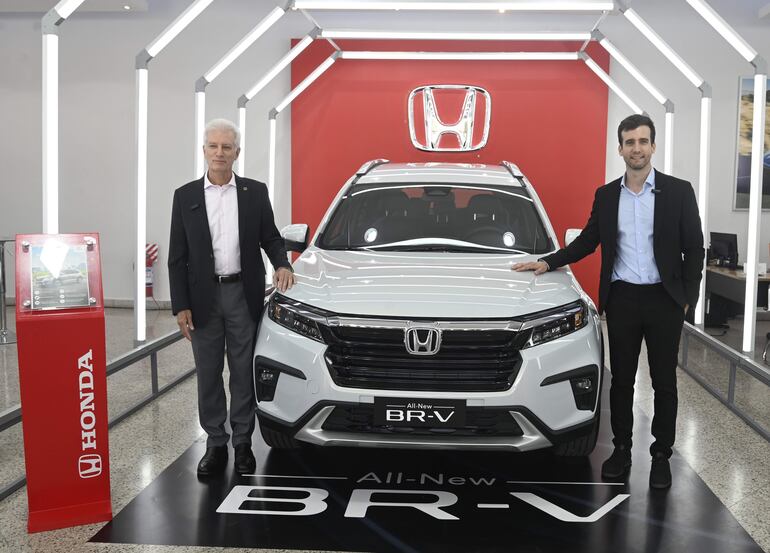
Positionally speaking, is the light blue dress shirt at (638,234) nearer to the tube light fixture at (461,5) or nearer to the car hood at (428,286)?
the car hood at (428,286)

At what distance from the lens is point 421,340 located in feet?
9.60

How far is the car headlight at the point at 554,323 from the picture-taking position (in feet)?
9.71

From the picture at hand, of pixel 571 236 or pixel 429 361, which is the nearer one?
pixel 429 361

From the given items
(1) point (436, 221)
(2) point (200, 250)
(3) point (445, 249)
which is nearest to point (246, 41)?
(1) point (436, 221)

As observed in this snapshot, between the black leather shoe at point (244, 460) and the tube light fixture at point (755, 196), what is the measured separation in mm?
3214

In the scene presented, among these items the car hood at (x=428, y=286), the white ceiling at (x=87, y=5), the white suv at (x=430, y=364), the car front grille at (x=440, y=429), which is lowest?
the car front grille at (x=440, y=429)

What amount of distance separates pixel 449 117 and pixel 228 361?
225 inches

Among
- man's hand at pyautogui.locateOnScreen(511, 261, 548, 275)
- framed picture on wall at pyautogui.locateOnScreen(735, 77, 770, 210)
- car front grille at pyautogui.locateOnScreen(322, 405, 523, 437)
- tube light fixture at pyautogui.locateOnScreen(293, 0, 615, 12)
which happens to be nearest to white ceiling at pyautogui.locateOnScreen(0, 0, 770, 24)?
framed picture on wall at pyautogui.locateOnScreen(735, 77, 770, 210)

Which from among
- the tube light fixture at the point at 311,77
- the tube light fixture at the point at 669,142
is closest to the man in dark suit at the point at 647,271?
the tube light fixture at the point at 669,142

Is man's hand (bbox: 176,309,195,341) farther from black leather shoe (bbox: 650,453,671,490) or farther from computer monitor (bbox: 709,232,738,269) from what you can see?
computer monitor (bbox: 709,232,738,269)

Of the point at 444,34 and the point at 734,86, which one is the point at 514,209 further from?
the point at 734,86

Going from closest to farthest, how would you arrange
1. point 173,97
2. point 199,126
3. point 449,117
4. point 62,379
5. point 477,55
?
point 62,379
point 199,126
point 477,55
point 449,117
point 173,97

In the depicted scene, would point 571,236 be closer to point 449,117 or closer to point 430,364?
point 430,364

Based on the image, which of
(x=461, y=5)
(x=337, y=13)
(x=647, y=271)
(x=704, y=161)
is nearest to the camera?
(x=647, y=271)
